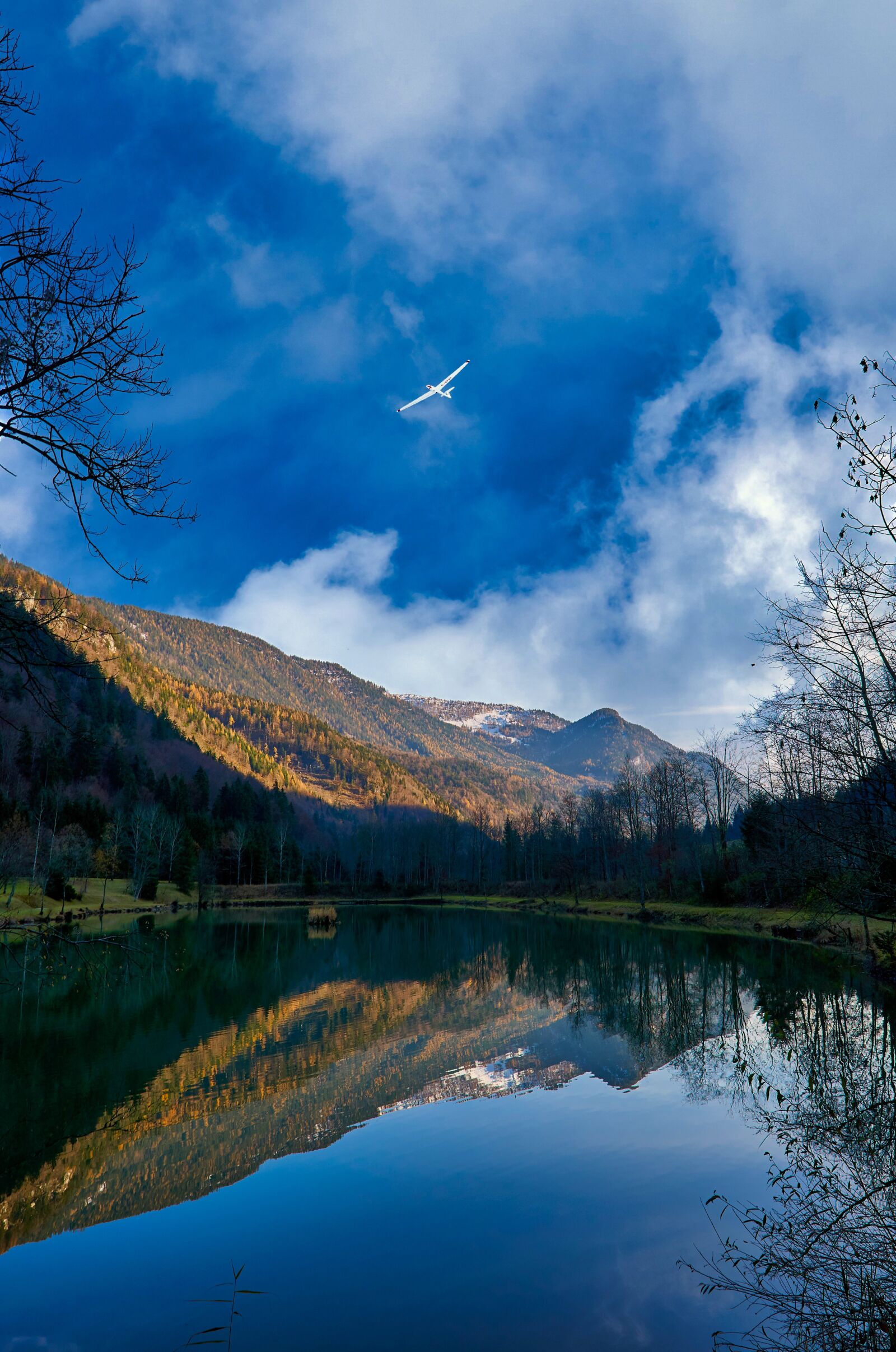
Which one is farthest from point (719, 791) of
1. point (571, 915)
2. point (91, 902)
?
point (91, 902)

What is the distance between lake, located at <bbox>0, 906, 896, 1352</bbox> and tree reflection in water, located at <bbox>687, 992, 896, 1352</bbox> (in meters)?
0.11

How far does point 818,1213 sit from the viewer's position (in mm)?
8359

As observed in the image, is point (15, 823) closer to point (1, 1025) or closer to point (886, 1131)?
point (1, 1025)

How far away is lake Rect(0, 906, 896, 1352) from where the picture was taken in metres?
7.14

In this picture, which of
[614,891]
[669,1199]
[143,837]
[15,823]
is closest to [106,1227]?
[669,1199]

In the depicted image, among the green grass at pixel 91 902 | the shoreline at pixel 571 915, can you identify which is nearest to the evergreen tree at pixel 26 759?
the green grass at pixel 91 902

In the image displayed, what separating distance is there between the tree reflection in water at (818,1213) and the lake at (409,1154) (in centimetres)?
11

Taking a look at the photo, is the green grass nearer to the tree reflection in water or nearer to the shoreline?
the shoreline

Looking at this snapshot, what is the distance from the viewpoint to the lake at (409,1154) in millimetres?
7141

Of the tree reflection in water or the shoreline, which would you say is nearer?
the tree reflection in water

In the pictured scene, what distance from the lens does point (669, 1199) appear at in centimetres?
955

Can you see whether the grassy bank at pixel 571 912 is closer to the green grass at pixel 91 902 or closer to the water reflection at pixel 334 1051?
the green grass at pixel 91 902

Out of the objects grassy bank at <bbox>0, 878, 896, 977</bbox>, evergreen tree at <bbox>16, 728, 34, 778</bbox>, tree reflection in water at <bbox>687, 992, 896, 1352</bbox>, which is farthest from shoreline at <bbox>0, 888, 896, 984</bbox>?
evergreen tree at <bbox>16, 728, 34, 778</bbox>

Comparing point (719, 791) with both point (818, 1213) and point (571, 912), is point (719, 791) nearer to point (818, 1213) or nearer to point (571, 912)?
point (571, 912)
